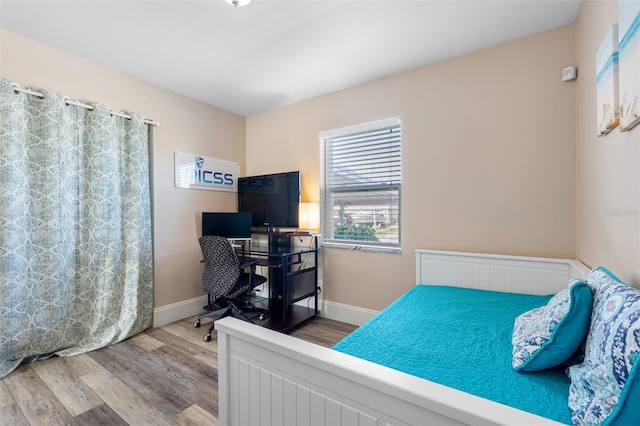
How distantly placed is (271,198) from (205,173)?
874 millimetres

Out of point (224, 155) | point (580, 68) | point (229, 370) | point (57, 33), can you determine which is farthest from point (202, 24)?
point (580, 68)

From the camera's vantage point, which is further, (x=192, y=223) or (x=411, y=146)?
(x=192, y=223)

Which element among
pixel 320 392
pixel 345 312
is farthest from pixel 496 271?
pixel 320 392

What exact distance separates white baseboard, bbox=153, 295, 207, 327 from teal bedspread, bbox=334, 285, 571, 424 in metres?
2.49

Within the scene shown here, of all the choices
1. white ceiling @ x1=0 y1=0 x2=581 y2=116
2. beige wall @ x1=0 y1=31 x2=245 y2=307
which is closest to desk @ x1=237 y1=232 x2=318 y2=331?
beige wall @ x1=0 y1=31 x2=245 y2=307

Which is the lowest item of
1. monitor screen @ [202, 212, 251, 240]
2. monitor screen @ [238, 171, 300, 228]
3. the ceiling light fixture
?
monitor screen @ [202, 212, 251, 240]

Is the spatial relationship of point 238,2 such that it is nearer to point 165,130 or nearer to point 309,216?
point 165,130

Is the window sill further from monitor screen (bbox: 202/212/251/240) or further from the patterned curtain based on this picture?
the patterned curtain

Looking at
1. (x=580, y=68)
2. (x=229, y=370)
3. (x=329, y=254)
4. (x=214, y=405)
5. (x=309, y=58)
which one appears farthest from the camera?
(x=329, y=254)

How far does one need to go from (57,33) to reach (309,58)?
6.45 ft

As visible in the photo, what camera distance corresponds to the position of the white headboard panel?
2062mm

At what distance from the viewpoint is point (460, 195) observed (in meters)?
2.49

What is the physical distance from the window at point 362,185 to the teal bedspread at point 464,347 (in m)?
1.06

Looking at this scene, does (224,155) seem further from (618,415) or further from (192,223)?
(618,415)
